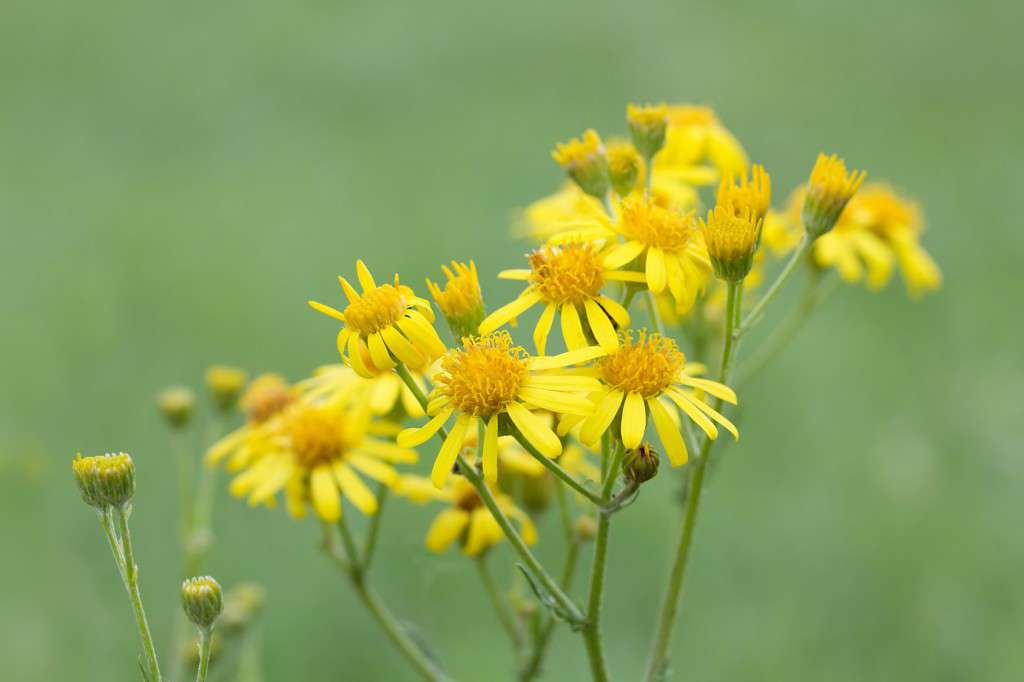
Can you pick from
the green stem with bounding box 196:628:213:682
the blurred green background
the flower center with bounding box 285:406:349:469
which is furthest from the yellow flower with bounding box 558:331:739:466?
the blurred green background

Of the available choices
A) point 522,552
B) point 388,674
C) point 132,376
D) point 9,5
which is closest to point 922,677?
point 388,674

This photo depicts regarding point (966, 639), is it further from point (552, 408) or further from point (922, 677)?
point (552, 408)

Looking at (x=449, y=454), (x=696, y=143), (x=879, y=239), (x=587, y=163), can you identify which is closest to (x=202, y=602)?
(x=449, y=454)

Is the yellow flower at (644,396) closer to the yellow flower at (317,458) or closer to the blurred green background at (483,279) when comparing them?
the yellow flower at (317,458)

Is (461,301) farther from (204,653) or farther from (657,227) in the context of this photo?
(204,653)

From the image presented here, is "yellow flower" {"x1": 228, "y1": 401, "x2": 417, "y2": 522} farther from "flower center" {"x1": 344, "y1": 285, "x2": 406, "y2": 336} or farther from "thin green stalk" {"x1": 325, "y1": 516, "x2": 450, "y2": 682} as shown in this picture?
"flower center" {"x1": 344, "y1": 285, "x2": 406, "y2": 336}

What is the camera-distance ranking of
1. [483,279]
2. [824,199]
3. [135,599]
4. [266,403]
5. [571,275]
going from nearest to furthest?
[135,599] → [571,275] → [824,199] → [266,403] → [483,279]

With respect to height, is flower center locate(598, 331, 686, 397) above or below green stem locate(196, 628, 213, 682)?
above
